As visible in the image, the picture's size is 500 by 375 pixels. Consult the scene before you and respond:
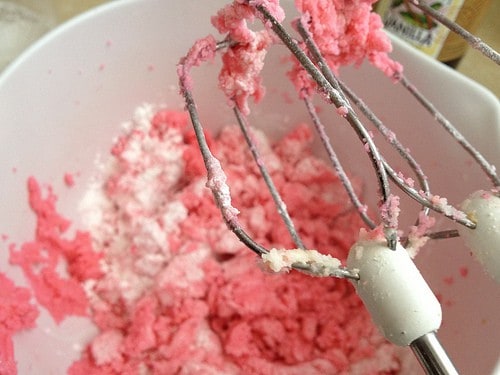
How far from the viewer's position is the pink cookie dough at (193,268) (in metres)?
0.62

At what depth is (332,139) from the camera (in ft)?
2.44

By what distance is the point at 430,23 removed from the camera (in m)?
0.66

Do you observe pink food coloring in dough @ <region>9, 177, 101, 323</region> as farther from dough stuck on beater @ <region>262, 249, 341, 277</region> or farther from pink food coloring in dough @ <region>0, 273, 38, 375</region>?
dough stuck on beater @ <region>262, 249, 341, 277</region>

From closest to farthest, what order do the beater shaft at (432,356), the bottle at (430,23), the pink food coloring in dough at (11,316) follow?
the beater shaft at (432,356)
the pink food coloring in dough at (11,316)
the bottle at (430,23)

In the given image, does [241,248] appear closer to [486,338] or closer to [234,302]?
[234,302]

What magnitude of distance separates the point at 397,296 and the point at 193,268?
34 centimetres

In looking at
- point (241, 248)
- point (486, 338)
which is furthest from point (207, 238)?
point (486, 338)

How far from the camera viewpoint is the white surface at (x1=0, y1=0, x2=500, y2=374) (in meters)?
0.58

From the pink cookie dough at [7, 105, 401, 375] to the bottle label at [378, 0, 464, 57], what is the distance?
169 mm

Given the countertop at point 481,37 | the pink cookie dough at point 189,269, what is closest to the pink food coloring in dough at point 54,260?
the pink cookie dough at point 189,269

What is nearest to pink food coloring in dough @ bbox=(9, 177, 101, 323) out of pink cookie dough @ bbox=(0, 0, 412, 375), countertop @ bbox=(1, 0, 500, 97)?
pink cookie dough @ bbox=(0, 0, 412, 375)

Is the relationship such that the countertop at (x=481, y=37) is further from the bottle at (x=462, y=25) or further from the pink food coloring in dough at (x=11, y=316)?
the pink food coloring in dough at (x=11, y=316)

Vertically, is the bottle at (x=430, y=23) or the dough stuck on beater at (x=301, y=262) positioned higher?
the bottle at (x=430, y=23)

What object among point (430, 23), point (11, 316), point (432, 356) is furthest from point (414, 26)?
point (11, 316)
